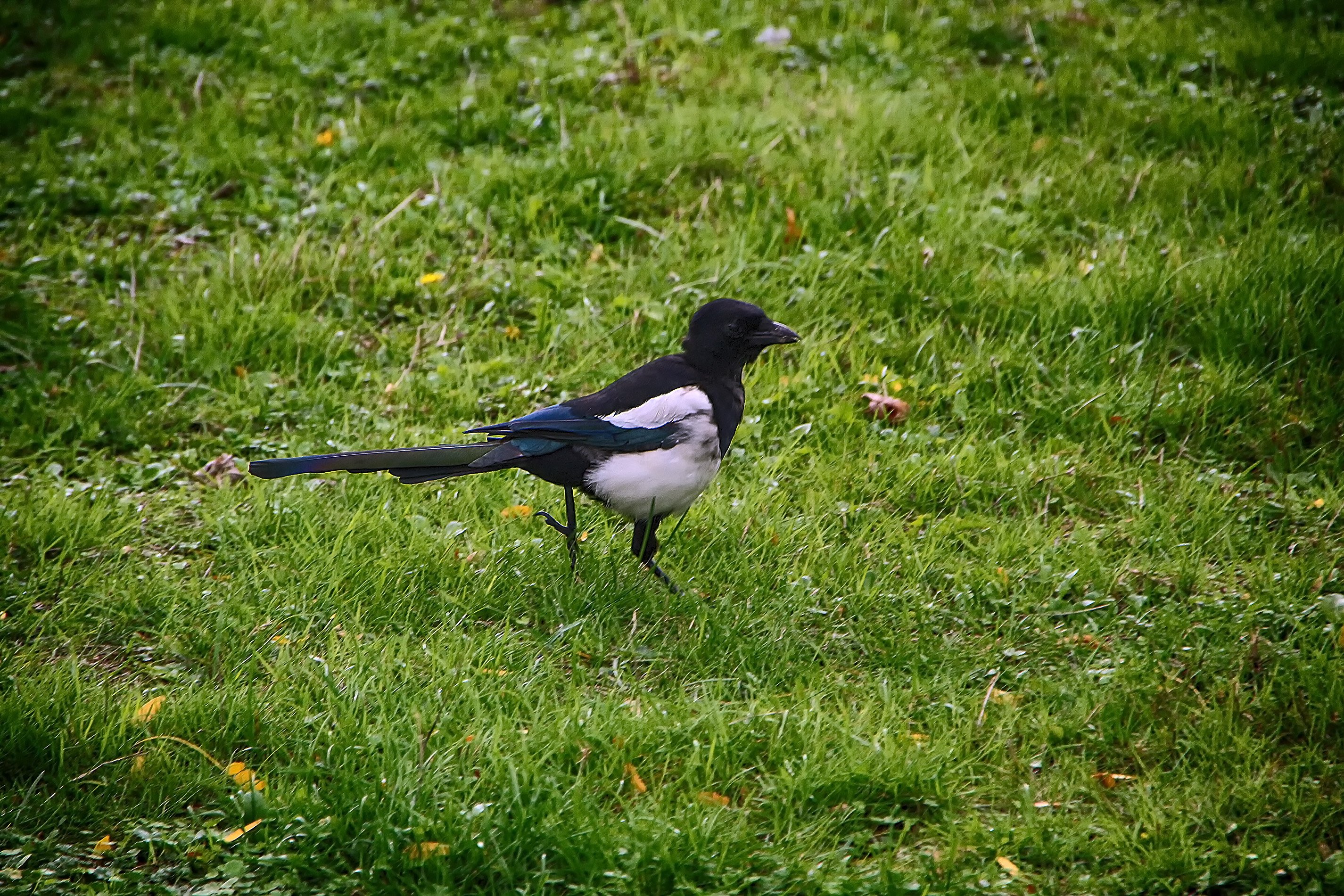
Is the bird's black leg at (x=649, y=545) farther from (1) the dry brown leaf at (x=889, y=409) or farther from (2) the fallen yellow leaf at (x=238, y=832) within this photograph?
(2) the fallen yellow leaf at (x=238, y=832)

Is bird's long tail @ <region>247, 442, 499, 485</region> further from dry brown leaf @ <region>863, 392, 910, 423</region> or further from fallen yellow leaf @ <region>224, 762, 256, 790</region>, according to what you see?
dry brown leaf @ <region>863, 392, 910, 423</region>

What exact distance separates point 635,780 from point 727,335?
1482 millimetres

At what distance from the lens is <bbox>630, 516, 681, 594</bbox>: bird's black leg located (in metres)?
3.75

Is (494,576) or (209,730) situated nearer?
(209,730)

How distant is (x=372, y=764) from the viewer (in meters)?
2.92

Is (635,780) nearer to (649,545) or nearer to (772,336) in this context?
(649,545)

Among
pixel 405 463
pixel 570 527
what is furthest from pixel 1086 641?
pixel 405 463

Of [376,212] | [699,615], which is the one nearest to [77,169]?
[376,212]

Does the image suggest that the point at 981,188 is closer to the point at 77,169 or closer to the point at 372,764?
the point at 372,764

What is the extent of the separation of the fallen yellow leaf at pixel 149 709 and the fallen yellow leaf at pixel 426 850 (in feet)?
2.87

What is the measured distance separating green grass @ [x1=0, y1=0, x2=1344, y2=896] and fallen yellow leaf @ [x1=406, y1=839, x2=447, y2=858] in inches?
0.6

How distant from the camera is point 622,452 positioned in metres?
3.65

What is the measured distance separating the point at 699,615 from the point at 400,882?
48.0 inches

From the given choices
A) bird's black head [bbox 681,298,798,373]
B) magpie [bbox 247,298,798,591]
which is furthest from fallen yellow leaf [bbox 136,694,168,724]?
bird's black head [bbox 681,298,798,373]
